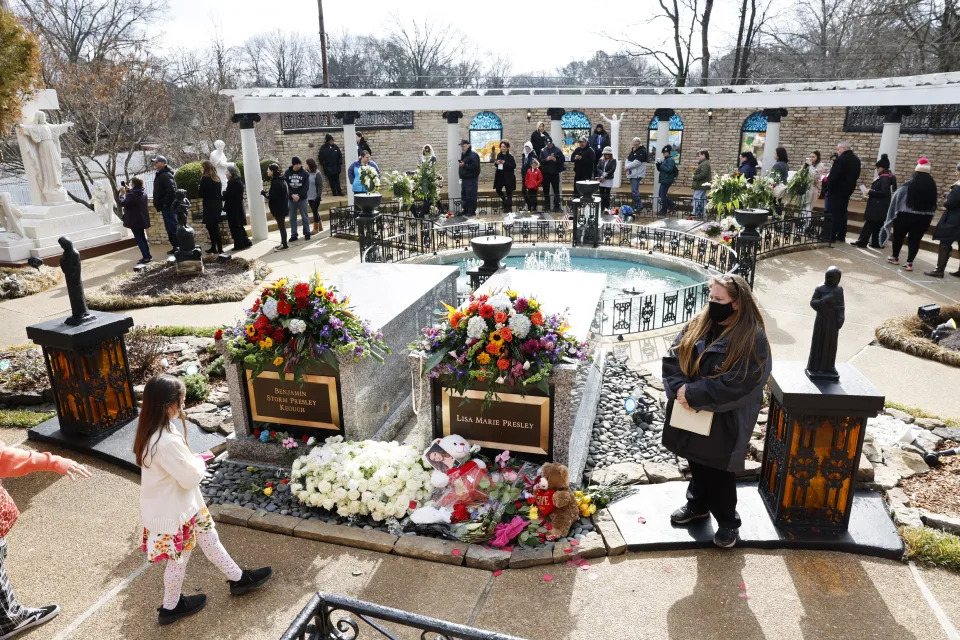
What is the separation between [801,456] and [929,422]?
103 inches

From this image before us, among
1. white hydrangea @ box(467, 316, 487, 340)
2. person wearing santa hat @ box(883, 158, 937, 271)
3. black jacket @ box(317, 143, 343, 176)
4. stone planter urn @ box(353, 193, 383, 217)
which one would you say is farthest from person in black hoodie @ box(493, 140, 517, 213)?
white hydrangea @ box(467, 316, 487, 340)

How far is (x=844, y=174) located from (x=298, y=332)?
11.8 m

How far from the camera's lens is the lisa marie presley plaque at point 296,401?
17.0 feet

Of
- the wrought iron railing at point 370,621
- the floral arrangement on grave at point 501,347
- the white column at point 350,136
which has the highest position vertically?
the white column at point 350,136

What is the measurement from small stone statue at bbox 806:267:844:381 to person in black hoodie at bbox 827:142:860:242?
1007 cm

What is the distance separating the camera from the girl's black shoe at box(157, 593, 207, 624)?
11.7ft

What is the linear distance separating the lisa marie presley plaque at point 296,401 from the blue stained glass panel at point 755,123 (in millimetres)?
19185

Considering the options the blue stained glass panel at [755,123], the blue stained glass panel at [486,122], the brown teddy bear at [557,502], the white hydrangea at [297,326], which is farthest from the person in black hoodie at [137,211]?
the blue stained glass panel at [755,123]

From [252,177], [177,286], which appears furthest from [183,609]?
[252,177]

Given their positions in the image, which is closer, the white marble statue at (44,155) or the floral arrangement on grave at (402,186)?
the white marble statue at (44,155)

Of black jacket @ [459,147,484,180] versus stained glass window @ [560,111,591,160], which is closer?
black jacket @ [459,147,484,180]

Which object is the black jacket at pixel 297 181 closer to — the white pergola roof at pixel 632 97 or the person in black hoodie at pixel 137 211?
the white pergola roof at pixel 632 97

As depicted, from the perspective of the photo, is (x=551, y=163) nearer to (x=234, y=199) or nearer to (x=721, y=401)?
(x=234, y=199)

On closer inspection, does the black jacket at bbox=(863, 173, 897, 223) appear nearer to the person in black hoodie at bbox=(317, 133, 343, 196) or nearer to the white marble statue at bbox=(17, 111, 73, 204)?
the person in black hoodie at bbox=(317, 133, 343, 196)
